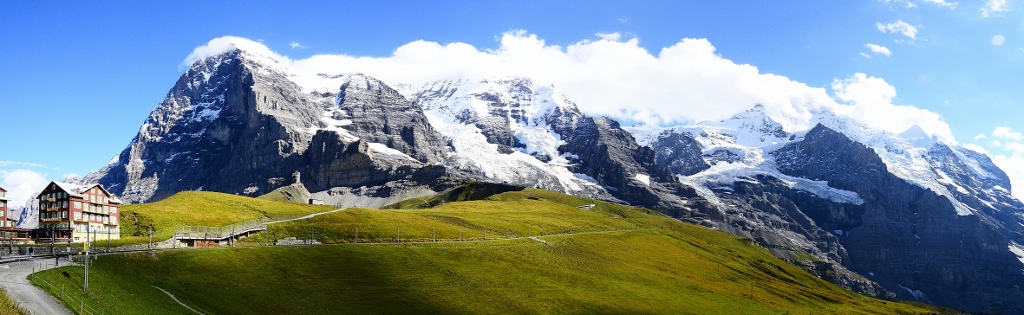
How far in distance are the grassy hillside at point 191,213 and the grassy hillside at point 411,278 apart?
20.0 m

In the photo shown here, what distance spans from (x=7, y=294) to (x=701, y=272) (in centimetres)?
15454

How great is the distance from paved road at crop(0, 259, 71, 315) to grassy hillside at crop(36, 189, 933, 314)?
2190 millimetres

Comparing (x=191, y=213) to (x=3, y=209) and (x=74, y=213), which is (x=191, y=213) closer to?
(x=74, y=213)

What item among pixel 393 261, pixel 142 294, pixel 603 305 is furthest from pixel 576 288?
pixel 142 294

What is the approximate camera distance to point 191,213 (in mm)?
162125

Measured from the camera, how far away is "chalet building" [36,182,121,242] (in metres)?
146

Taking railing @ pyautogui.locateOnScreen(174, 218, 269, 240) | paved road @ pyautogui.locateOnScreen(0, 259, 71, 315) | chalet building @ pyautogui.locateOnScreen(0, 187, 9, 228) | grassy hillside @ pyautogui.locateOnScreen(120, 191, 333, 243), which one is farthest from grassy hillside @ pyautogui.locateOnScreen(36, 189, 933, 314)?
chalet building @ pyautogui.locateOnScreen(0, 187, 9, 228)

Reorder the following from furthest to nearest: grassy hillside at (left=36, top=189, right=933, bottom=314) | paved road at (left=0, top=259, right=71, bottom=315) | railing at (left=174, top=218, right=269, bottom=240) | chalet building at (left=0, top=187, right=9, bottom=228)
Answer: chalet building at (left=0, top=187, right=9, bottom=228)
railing at (left=174, top=218, right=269, bottom=240)
grassy hillside at (left=36, top=189, right=933, bottom=314)
paved road at (left=0, top=259, right=71, bottom=315)

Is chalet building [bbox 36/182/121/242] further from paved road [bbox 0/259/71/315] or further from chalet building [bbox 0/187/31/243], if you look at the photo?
paved road [bbox 0/259/71/315]

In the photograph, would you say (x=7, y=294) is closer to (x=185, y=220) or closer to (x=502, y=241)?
(x=185, y=220)

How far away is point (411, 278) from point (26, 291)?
5490cm

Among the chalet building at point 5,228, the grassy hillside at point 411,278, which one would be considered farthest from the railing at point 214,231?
the chalet building at point 5,228

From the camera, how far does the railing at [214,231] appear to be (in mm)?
126475

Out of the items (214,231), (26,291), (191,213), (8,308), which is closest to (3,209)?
(191,213)
